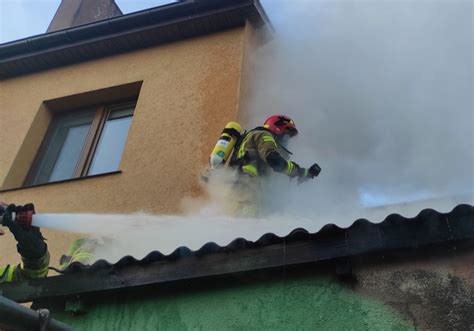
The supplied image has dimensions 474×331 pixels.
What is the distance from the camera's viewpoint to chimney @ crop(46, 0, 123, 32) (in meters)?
9.36

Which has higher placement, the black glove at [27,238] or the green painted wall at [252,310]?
the black glove at [27,238]

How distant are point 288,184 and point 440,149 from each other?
280 centimetres

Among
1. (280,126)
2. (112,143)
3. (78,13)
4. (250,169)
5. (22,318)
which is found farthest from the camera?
(78,13)

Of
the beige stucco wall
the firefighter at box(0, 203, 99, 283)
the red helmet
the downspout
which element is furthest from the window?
the downspout

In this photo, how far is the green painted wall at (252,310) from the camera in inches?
115

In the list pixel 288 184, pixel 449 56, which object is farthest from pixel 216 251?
pixel 449 56

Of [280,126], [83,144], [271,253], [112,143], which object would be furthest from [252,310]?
[83,144]

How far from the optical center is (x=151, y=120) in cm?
626

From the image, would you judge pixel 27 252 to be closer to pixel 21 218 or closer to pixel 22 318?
pixel 21 218

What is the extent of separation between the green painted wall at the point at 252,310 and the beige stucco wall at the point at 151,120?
6.17 ft

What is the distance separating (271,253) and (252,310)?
0.35 m

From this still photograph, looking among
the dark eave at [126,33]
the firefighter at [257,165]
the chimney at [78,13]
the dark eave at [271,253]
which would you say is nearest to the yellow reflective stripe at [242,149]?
the firefighter at [257,165]

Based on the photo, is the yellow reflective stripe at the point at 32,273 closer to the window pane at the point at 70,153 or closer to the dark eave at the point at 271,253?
the dark eave at the point at 271,253

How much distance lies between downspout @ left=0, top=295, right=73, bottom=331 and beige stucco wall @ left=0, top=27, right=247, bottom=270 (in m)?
2.55
